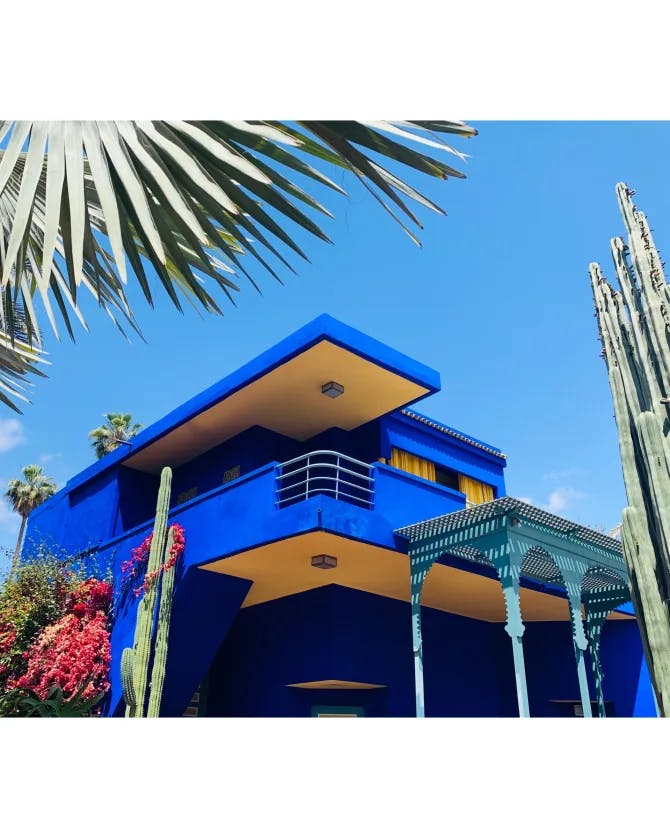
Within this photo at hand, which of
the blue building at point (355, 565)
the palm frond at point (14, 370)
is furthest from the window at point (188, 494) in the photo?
the palm frond at point (14, 370)

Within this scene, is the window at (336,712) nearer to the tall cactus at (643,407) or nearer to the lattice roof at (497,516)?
the lattice roof at (497,516)

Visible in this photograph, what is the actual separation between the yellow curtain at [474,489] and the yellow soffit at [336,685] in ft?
14.5

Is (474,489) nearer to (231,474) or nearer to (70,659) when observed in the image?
(231,474)

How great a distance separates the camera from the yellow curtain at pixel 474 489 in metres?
14.1

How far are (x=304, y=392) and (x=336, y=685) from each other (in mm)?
4640

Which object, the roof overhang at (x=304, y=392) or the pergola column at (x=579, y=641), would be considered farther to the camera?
the roof overhang at (x=304, y=392)

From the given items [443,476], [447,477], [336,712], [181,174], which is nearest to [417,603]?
[336,712]

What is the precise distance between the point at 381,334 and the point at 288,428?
107 inches

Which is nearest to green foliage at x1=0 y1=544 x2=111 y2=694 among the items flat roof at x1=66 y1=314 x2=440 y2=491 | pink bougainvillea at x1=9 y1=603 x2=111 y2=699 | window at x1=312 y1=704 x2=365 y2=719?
pink bougainvillea at x1=9 y1=603 x2=111 y2=699

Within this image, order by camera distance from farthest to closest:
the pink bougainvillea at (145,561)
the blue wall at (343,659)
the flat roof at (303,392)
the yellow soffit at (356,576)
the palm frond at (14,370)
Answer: the blue wall at (343,659), the pink bougainvillea at (145,561), the flat roof at (303,392), the yellow soffit at (356,576), the palm frond at (14,370)

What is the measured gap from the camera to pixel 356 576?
10.7 m

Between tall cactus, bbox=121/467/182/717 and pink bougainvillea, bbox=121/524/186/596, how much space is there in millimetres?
20

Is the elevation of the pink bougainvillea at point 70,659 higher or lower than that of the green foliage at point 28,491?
lower
